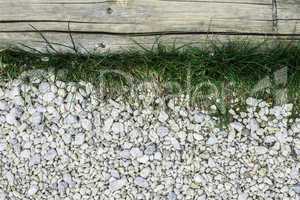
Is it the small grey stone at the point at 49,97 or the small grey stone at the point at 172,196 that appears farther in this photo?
the small grey stone at the point at 49,97

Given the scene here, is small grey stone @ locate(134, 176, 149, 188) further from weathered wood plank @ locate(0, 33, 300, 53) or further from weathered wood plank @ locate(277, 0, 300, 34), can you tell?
weathered wood plank @ locate(277, 0, 300, 34)

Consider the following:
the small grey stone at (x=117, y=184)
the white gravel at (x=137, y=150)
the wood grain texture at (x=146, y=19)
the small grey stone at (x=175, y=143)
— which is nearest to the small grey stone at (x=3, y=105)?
the white gravel at (x=137, y=150)

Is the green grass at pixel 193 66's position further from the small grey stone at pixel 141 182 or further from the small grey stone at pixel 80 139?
the small grey stone at pixel 141 182

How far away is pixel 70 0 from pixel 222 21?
975mm

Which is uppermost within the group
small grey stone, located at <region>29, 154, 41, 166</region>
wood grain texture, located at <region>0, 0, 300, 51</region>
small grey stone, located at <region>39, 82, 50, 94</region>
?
wood grain texture, located at <region>0, 0, 300, 51</region>

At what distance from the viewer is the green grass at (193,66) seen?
356 centimetres

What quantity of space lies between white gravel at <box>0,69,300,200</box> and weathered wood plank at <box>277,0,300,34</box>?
0.50 m

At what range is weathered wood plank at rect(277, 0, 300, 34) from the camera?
11.6 feet

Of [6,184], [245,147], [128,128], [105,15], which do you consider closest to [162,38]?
[105,15]

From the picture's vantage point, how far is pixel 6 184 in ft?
12.0

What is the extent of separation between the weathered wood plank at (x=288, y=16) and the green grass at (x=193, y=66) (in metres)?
0.10

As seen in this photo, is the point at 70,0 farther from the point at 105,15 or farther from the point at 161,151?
the point at 161,151

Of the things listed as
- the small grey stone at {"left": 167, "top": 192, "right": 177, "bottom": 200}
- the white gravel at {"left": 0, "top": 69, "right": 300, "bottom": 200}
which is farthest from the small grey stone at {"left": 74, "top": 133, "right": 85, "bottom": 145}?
the small grey stone at {"left": 167, "top": 192, "right": 177, "bottom": 200}

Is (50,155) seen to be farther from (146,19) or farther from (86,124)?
(146,19)
